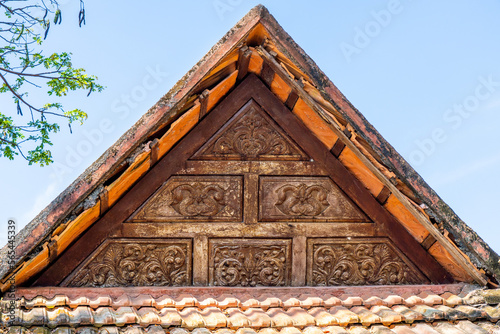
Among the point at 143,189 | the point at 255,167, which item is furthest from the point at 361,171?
the point at 143,189

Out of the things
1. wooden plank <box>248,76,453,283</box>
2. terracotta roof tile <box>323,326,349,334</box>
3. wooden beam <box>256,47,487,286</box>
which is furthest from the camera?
wooden plank <box>248,76,453,283</box>

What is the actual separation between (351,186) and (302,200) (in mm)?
460

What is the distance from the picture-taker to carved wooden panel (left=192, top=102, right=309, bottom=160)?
15.0ft

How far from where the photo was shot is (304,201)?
4621mm

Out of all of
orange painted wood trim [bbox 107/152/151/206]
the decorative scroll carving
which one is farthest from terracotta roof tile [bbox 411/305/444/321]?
orange painted wood trim [bbox 107/152/151/206]

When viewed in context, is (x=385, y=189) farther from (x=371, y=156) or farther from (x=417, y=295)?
(x=417, y=295)

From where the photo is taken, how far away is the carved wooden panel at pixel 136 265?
424 cm

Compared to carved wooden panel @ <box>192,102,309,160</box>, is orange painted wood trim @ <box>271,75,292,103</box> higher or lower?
higher

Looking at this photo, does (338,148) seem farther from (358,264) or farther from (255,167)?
(358,264)

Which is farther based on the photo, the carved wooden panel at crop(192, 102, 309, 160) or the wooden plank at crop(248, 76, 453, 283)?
the wooden plank at crop(248, 76, 453, 283)

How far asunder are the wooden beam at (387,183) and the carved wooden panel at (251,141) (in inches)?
15.4

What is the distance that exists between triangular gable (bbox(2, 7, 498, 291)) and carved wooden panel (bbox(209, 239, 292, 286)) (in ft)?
2.42

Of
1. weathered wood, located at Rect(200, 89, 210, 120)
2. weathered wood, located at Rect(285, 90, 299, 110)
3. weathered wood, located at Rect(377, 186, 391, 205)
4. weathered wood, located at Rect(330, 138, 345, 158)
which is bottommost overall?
weathered wood, located at Rect(377, 186, 391, 205)

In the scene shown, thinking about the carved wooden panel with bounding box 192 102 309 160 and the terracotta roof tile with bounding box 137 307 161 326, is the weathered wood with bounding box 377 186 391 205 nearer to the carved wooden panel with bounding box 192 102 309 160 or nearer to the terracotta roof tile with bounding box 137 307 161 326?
the carved wooden panel with bounding box 192 102 309 160
